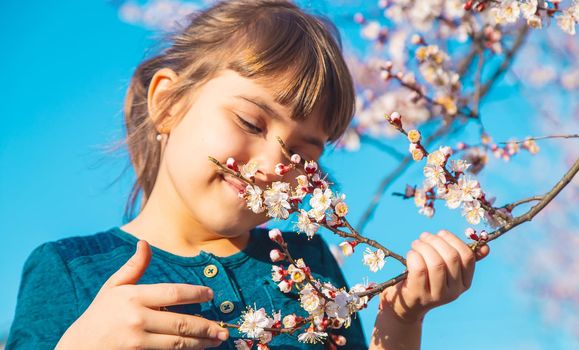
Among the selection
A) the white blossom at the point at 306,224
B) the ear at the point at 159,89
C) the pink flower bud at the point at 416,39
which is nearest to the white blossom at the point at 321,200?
the white blossom at the point at 306,224

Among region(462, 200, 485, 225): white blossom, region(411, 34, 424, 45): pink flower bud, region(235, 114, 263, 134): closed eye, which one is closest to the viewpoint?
region(462, 200, 485, 225): white blossom

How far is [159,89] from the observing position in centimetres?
225

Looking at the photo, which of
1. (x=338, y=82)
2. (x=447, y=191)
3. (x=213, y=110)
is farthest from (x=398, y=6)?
(x=447, y=191)

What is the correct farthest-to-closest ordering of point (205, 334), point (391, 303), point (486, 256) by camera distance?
point (391, 303)
point (486, 256)
point (205, 334)

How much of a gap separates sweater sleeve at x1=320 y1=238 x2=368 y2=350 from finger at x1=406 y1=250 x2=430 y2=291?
1.40ft

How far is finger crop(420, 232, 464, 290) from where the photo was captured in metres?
1.49

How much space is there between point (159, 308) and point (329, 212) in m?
0.44

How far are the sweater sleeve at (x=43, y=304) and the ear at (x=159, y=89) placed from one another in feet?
1.88

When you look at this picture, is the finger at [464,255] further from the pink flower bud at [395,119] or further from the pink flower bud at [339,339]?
the pink flower bud at [339,339]

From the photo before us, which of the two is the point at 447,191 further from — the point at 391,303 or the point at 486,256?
the point at 391,303

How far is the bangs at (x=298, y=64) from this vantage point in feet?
6.40

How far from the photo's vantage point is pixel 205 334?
54.2 inches

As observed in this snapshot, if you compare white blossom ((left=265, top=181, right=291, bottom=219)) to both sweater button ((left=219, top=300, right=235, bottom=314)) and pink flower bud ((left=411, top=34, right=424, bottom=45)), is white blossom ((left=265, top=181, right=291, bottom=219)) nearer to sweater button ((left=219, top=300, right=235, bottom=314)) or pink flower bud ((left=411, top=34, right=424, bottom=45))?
sweater button ((left=219, top=300, right=235, bottom=314))

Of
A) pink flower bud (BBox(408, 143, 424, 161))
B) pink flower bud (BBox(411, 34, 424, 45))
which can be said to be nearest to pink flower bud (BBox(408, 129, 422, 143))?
pink flower bud (BBox(408, 143, 424, 161))
